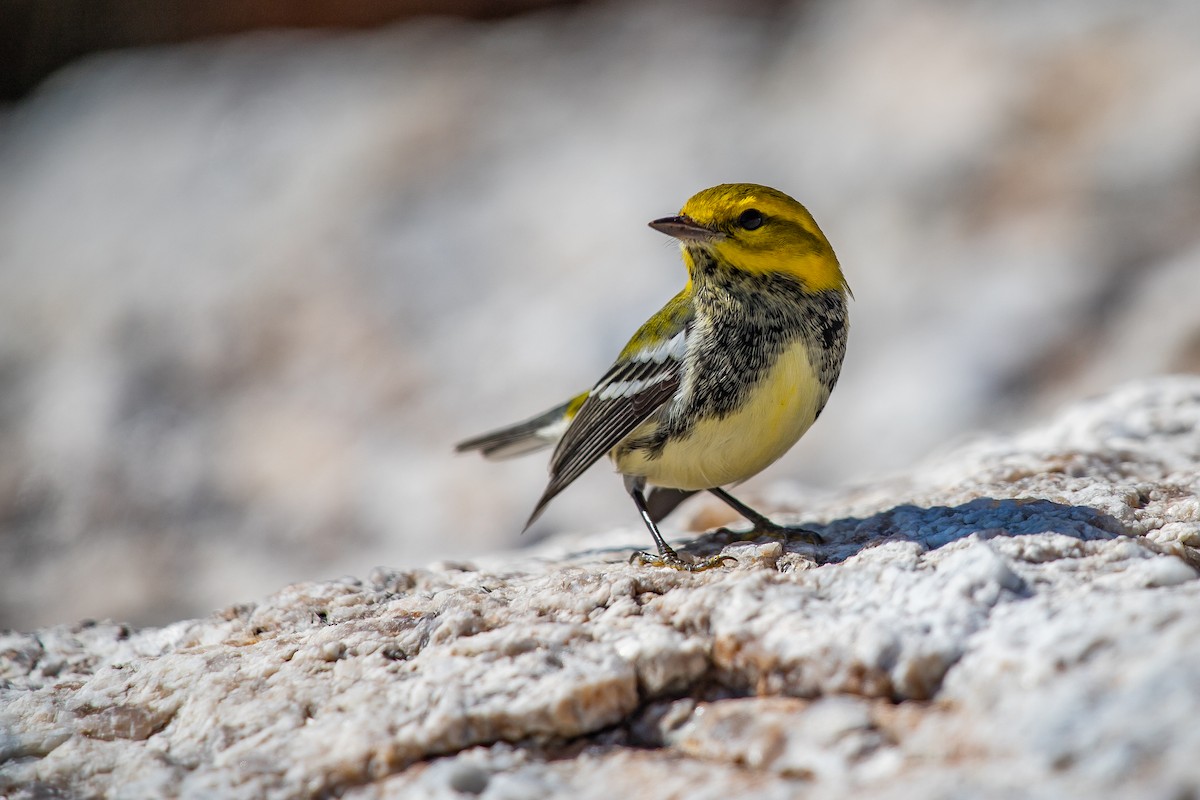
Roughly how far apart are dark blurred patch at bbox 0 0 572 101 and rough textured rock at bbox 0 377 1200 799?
31.5ft

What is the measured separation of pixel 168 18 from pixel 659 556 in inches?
408

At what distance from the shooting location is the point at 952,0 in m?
10.2

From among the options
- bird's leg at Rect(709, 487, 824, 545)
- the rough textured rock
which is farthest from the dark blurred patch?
the rough textured rock

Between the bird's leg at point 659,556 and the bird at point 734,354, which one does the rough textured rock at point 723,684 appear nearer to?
the bird's leg at point 659,556

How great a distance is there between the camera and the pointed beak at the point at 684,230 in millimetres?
3965

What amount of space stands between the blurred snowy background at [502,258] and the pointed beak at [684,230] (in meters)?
2.09

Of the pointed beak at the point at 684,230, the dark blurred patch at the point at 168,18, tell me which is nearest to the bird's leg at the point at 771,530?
the pointed beak at the point at 684,230

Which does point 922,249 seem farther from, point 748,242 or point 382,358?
point 748,242

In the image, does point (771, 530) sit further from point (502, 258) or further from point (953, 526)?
point (502, 258)

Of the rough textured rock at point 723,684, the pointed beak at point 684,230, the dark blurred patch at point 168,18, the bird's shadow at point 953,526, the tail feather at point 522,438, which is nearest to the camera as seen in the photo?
the rough textured rock at point 723,684

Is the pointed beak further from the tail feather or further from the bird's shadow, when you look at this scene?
the tail feather

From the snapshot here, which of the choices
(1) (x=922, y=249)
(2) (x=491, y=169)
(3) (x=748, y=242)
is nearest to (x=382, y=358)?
(2) (x=491, y=169)

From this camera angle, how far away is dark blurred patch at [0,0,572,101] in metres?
11.7

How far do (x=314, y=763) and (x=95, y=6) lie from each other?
37.8ft
